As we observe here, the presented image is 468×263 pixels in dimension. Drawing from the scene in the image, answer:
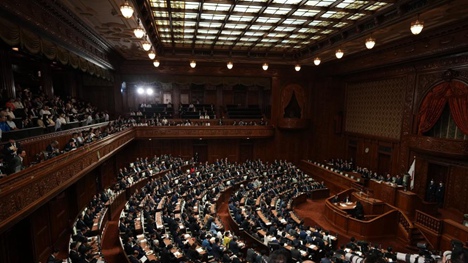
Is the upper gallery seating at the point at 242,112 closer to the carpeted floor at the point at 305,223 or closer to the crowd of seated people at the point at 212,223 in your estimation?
the crowd of seated people at the point at 212,223

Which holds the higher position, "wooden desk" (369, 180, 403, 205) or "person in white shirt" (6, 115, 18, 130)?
"person in white shirt" (6, 115, 18, 130)

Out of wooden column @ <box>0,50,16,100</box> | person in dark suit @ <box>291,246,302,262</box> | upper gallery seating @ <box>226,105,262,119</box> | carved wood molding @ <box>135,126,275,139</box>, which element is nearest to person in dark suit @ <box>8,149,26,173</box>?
wooden column @ <box>0,50,16,100</box>

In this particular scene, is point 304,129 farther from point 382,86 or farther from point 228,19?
point 228,19

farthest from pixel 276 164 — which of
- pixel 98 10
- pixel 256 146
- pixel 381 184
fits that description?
pixel 98 10

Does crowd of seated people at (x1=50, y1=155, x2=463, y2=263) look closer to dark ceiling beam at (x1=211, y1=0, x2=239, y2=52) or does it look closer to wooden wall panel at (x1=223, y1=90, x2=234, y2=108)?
dark ceiling beam at (x1=211, y1=0, x2=239, y2=52)

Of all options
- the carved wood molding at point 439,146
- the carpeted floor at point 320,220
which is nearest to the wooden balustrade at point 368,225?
the carpeted floor at point 320,220

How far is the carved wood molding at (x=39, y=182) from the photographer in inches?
192

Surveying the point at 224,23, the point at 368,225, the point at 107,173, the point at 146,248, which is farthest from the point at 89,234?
the point at 368,225

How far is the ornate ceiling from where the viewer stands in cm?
902

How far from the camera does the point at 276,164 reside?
19.4 m

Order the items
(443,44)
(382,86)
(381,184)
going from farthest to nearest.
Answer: (382,86) < (381,184) < (443,44)

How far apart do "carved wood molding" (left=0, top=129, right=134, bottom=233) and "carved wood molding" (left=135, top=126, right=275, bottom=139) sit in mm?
8388

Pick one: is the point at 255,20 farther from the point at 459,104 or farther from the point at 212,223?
the point at 459,104

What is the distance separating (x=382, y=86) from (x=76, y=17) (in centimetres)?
1563
